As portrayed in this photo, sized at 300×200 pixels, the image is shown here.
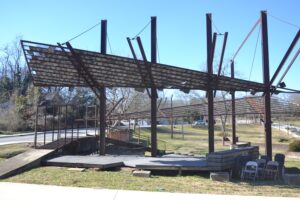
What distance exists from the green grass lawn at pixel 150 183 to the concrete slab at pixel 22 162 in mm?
332

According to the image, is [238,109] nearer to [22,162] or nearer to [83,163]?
[83,163]

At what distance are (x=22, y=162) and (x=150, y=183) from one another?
5602 millimetres

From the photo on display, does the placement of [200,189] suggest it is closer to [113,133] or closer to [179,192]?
[179,192]

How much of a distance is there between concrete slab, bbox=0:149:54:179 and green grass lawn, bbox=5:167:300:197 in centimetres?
33

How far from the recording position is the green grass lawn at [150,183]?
11102 millimetres

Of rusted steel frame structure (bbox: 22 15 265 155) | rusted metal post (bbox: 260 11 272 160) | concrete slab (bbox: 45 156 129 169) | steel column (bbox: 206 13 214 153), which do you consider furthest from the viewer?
rusted metal post (bbox: 260 11 272 160)

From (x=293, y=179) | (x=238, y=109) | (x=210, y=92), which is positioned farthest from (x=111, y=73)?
(x=238, y=109)

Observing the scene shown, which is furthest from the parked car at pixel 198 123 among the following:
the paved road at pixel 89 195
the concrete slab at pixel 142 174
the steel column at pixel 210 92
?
the paved road at pixel 89 195

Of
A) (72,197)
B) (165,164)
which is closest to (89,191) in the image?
(72,197)

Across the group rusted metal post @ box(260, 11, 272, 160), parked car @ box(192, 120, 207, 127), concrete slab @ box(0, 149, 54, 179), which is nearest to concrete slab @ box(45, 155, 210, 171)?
concrete slab @ box(0, 149, 54, 179)

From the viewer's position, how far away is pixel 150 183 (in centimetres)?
1215

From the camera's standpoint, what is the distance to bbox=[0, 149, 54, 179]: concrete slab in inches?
539

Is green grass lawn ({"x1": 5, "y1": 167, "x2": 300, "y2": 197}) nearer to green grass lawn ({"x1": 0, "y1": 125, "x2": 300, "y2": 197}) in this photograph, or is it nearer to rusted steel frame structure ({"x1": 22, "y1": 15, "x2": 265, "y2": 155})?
green grass lawn ({"x1": 0, "y1": 125, "x2": 300, "y2": 197})

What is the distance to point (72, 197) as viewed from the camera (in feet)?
31.3
